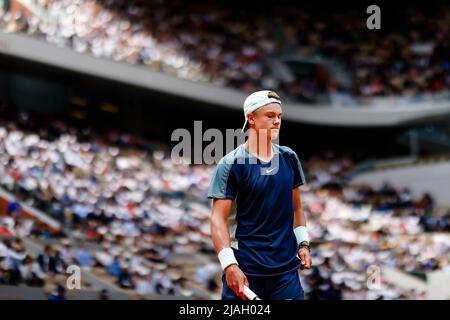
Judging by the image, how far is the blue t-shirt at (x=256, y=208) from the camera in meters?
3.93

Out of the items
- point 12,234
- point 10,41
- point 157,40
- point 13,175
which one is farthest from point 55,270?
point 157,40

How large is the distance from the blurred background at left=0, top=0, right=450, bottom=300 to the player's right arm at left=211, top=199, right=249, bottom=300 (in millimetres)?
6947

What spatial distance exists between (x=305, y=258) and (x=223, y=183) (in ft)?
1.75

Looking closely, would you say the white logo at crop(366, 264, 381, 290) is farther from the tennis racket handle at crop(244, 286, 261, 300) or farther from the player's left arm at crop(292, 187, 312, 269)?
the tennis racket handle at crop(244, 286, 261, 300)

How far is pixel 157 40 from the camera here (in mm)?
21578

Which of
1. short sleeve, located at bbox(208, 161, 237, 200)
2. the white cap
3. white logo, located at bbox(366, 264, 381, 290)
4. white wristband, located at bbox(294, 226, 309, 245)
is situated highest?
the white cap

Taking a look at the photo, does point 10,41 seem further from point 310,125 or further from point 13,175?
point 310,125

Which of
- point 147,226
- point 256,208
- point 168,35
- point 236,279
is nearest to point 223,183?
point 256,208

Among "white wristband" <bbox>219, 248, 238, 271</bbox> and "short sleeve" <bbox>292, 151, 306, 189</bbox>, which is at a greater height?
"short sleeve" <bbox>292, 151, 306, 189</bbox>

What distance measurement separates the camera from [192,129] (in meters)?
24.1

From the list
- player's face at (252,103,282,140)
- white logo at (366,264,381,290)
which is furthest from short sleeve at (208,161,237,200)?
white logo at (366,264,381,290)

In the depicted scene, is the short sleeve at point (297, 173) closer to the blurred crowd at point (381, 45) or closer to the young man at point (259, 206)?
the young man at point (259, 206)

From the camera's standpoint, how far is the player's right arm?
3766mm

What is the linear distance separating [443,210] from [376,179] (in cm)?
304
